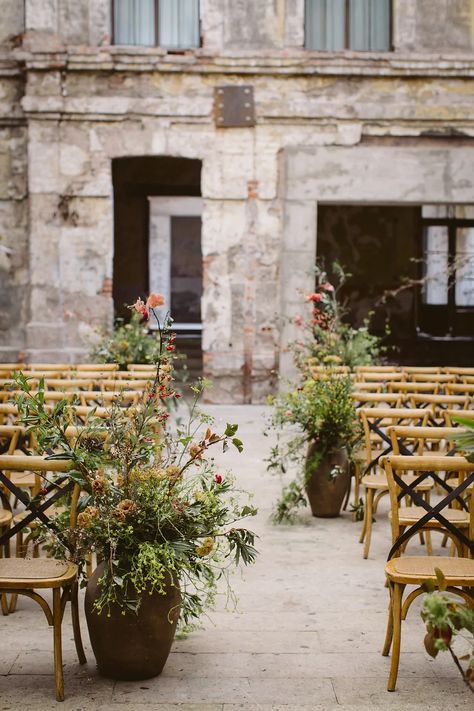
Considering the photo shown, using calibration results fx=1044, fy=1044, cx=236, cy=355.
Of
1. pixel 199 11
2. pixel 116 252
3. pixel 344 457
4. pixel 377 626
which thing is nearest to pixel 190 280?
pixel 116 252

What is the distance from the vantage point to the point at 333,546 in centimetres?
666

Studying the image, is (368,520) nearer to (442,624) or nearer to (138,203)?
(442,624)

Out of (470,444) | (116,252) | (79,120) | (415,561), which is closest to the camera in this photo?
(470,444)

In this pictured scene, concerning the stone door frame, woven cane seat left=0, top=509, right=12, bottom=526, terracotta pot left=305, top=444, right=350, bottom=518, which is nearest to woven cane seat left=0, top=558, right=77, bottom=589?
woven cane seat left=0, top=509, right=12, bottom=526

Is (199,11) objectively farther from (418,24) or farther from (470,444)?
(470,444)

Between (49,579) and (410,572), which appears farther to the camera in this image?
(410,572)

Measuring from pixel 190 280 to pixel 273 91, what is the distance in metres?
13.7

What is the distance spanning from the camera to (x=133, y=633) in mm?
4160

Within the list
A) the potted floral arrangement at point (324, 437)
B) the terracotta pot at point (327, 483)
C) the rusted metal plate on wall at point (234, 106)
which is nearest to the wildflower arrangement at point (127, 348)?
the rusted metal plate on wall at point (234, 106)

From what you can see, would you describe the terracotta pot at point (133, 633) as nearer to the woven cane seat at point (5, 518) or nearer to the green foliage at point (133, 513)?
the green foliage at point (133, 513)

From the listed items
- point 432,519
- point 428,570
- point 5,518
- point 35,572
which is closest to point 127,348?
point 5,518

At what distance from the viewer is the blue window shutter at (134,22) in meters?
13.7

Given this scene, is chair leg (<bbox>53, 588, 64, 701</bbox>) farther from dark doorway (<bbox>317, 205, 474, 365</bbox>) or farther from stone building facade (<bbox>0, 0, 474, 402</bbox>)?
dark doorway (<bbox>317, 205, 474, 365</bbox>)

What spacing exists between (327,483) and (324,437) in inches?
13.0
